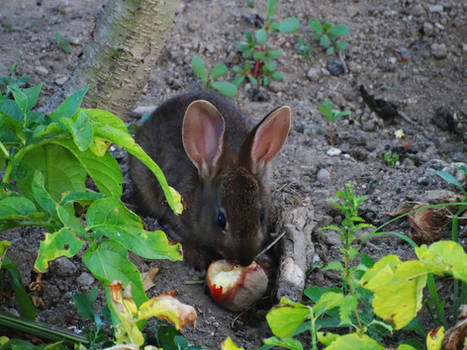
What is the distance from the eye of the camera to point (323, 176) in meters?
4.79

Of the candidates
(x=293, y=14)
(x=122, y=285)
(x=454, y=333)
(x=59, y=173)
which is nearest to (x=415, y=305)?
(x=454, y=333)

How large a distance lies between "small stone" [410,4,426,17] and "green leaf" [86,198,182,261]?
4.75 meters

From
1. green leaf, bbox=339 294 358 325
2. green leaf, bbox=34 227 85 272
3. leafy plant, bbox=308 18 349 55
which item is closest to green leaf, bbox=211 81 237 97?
leafy plant, bbox=308 18 349 55

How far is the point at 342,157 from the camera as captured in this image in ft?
16.8

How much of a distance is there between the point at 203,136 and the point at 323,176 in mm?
1018

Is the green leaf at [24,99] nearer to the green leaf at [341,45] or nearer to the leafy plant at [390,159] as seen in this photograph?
the leafy plant at [390,159]

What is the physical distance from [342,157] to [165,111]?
1.38 metres

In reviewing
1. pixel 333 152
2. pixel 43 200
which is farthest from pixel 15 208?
pixel 333 152

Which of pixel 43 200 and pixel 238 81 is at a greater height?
pixel 43 200

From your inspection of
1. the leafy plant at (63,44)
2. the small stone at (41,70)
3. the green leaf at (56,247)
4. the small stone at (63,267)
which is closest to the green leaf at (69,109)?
the green leaf at (56,247)

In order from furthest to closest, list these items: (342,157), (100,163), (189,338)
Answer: (342,157), (189,338), (100,163)

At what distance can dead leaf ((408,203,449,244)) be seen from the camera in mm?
3832

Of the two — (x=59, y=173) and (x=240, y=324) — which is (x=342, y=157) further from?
(x=59, y=173)

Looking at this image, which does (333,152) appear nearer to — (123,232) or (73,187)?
(73,187)
